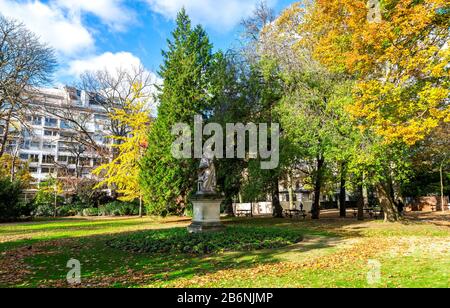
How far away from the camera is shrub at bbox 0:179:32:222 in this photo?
89.2 feet

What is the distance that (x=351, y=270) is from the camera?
7957mm

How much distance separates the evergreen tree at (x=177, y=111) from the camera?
2497cm

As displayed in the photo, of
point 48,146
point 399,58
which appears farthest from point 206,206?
point 48,146

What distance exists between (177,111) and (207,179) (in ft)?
36.7

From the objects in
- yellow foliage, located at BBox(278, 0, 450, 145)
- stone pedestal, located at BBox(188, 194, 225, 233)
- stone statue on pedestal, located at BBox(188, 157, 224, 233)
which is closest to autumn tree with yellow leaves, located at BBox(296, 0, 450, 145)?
yellow foliage, located at BBox(278, 0, 450, 145)

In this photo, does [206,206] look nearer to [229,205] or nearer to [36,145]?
[229,205]

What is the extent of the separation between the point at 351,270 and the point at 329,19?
1512 cm

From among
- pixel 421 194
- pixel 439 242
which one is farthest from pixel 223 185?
pixel 421 194

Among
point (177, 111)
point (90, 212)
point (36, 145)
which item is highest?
point (36, 145)

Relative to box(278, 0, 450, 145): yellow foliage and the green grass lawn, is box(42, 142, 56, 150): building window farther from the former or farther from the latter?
box(278, 0, 450, 145): yellow foliage

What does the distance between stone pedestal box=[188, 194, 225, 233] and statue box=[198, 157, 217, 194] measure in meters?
0.39

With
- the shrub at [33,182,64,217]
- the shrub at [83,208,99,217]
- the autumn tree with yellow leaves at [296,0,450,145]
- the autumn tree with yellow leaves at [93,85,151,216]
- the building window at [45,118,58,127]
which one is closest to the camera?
the autumn tree with yellow leaves at [296,0,450,145]

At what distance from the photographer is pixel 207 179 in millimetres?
15672
